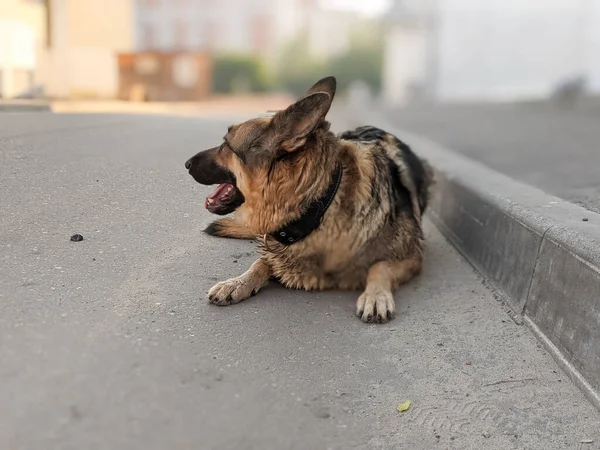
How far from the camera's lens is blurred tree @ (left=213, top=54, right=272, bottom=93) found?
31.1m

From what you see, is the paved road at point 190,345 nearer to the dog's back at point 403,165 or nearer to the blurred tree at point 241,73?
the dog's back at point 403,165

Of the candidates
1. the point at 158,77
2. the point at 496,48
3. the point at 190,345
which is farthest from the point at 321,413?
the point at 496,48

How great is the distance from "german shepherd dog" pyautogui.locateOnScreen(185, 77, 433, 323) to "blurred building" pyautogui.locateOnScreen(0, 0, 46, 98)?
2005 mm

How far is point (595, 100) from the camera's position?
1830 centimetres

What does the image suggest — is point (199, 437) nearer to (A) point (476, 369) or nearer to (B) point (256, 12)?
(A) point (476, 369)

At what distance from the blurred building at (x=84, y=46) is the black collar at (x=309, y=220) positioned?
13.8 feet

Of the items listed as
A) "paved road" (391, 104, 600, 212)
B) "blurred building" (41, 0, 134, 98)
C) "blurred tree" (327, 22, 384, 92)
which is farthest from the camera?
"blurred tree" (327, 22, 384, 92)

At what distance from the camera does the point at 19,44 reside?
6121mm

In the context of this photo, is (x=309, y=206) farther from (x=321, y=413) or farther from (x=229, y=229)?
(x=321, y=413)

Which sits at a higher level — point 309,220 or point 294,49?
point 294,49

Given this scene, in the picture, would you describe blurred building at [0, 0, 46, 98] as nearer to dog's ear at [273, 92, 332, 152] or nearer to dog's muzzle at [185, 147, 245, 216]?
dog's muzzle at [185, 147, 245, 216]

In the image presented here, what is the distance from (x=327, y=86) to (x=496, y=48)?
31.2m

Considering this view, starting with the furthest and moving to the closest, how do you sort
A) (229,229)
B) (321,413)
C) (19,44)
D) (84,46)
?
(84,46), (19,44), (229,229), (321,413)

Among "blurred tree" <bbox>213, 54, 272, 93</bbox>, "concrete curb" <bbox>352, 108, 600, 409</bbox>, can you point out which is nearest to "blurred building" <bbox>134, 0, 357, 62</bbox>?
"blurred tree" <bbox>213, 54, 272, 93</bbox>
